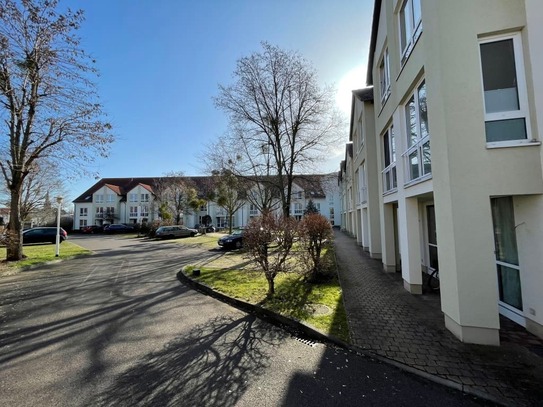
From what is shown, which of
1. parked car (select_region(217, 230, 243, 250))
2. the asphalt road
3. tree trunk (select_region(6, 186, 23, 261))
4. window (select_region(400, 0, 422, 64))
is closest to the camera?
the asphalt road

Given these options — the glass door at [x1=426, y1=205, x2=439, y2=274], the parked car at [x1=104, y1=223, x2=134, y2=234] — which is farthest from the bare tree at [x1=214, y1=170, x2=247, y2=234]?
the parked car at [x1=104, y1=223, x2=134, y2=234]

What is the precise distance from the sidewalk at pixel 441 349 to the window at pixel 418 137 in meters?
3.13

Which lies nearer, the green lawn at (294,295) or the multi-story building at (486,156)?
the multi-story building at (486,156)

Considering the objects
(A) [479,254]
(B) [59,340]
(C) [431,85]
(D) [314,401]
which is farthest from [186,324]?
(C) [431,85]

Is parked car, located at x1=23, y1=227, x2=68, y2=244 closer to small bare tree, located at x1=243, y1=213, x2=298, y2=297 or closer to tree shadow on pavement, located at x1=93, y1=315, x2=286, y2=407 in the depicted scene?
small bare tree, located at x1=243, y1=213, x2=298, y2=297

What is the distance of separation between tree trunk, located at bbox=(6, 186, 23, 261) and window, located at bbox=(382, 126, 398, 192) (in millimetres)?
17523

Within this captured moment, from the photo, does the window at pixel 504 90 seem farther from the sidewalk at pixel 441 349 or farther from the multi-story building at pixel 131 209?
the multi-story building at pixel 131 209

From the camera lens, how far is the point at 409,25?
23.4ft

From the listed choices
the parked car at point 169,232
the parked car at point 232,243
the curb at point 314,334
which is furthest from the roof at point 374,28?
the parked car at point 169,232

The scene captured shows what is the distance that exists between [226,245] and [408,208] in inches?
561

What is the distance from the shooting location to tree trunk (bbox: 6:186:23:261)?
13.4 m

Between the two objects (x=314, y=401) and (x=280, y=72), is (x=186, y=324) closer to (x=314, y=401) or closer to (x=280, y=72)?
(x=314, y=401)

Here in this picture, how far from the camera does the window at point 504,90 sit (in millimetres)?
4574

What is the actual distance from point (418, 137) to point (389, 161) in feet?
10.9
